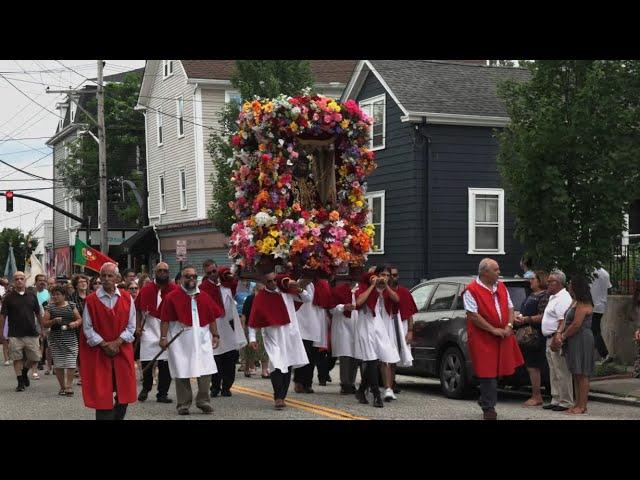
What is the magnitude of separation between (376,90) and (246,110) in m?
13.4

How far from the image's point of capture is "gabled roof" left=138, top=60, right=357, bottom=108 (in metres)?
38.5

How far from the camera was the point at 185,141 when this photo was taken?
40.3 m

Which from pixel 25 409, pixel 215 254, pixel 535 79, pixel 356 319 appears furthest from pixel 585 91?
pixel 215 254

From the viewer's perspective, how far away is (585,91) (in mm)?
15625

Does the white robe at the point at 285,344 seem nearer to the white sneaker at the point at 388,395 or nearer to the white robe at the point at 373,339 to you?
the white robe at the point at 373,339

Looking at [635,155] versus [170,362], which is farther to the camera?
[635,155]

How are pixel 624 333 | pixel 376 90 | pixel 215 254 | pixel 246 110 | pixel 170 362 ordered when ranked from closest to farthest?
pixel 170 362, pixel 246 110, pixel 624 333, pixel 376 90, pixel 215 254

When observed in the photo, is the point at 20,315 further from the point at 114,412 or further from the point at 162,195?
the point at 162,195

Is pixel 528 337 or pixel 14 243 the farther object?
pixel 14 243

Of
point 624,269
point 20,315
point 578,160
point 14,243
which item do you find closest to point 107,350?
point 20,315

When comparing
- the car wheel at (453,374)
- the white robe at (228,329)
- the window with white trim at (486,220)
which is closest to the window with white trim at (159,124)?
the window with white trim at (486,220)

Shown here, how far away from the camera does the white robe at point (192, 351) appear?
40.5 feet

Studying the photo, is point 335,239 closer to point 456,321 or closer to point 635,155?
point 456,321

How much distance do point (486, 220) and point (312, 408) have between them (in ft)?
48.7
